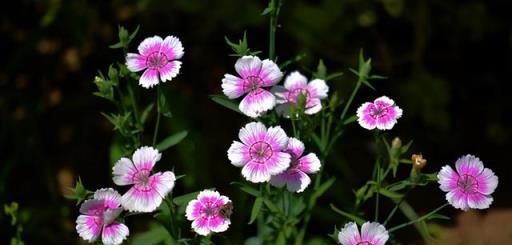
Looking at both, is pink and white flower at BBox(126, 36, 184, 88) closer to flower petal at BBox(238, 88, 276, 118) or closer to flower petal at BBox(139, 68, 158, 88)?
flower petal at BBox(139, 68, 158, 88)

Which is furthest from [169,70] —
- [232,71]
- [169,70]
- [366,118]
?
[232,71]

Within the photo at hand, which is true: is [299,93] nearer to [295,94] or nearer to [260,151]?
[295,94]

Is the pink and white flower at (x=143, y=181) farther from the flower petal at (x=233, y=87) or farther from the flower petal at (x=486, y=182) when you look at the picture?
the flower petal at (x=486, y=182)

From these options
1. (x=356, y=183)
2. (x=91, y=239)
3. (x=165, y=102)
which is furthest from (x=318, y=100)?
(x=356, y=183)

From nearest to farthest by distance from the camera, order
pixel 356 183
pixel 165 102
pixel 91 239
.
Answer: pixel 91 239 → pixel 165 102 → pixel 356 183

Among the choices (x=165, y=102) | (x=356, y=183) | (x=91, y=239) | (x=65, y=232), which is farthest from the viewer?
(x=356, y=183)

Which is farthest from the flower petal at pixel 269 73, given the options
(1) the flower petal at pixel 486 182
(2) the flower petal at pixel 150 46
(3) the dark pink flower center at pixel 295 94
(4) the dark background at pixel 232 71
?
(4) the dark background at pixel 232 71

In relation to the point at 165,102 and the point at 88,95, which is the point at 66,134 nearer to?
the point at 88,95
